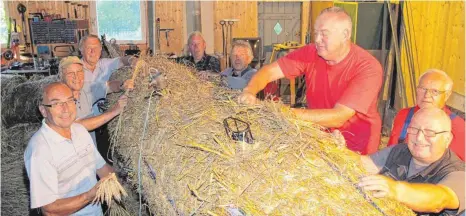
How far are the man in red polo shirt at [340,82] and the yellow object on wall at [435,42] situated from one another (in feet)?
10.9

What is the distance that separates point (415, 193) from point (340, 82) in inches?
55.4

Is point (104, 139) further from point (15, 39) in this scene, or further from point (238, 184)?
point (15, 39)

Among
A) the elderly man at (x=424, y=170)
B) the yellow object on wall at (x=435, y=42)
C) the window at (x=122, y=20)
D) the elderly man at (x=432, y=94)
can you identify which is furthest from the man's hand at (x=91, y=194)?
the window at (x=122, y=20)

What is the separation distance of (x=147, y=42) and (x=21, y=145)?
929 centimetres

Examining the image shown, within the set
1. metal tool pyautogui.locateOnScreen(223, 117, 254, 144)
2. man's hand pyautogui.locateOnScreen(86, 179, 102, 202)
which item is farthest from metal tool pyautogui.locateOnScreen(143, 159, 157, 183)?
metal tool pyautogui.locateOnScreen(223, 117, 254, 144)

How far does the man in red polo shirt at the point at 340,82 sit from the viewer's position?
9.39 ft

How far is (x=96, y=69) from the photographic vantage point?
5180mm

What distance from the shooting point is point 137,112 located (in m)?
3.29

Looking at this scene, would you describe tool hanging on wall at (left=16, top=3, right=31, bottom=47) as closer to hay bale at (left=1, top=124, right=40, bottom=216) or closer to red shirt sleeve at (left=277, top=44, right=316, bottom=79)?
hay bale at (left=1, top=124, right=40, bottom=216)

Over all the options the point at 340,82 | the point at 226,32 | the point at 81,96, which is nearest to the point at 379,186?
the point at 340,82

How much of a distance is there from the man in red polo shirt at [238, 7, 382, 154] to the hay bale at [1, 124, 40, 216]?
11.1 ft

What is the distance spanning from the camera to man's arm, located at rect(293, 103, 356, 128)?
2658mm

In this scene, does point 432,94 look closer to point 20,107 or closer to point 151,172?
point 151,172

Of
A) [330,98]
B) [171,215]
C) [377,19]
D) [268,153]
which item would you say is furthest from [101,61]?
[377,19]
